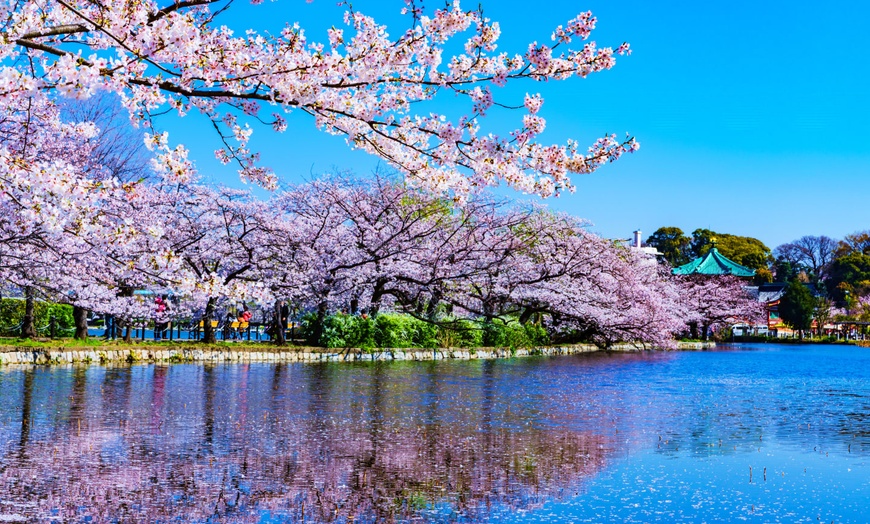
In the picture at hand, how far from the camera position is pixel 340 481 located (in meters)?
6.42

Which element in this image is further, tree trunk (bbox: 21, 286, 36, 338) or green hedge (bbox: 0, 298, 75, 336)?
green hedge (bbox: 0, 298, 75, 336)

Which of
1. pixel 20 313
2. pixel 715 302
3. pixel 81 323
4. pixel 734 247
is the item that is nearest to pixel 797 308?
pixel 715 302

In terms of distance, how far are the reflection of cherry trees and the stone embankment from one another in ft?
17.2

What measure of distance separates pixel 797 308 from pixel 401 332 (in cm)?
4942

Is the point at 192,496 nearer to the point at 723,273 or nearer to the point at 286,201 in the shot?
the point at 286,201

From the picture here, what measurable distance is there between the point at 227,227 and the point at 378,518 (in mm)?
20822

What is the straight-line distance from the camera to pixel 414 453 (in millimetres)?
7781

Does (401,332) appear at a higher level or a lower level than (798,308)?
lower

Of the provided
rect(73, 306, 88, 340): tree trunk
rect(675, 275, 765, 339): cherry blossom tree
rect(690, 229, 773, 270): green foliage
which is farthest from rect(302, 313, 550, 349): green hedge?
rect(690, 229, 773, 270): green foliage

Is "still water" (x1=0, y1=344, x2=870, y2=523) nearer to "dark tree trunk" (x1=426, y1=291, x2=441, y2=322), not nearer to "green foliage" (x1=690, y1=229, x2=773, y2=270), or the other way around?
"dark tree trunk" (x1=426, y1=291, x2=441, y2=322)

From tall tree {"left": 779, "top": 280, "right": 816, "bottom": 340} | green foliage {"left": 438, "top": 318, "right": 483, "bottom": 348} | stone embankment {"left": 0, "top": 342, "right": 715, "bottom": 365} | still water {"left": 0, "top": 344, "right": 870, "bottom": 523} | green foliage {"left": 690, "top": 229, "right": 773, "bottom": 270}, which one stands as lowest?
still water {"left": 0, "top": 344, "right": 870, "bottom": 523}

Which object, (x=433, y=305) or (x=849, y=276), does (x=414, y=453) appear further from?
(x=849, y=276)

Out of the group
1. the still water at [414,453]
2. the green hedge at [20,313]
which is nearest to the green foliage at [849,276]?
the still water at [414,453]

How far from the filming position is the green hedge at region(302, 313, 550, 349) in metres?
24.6
